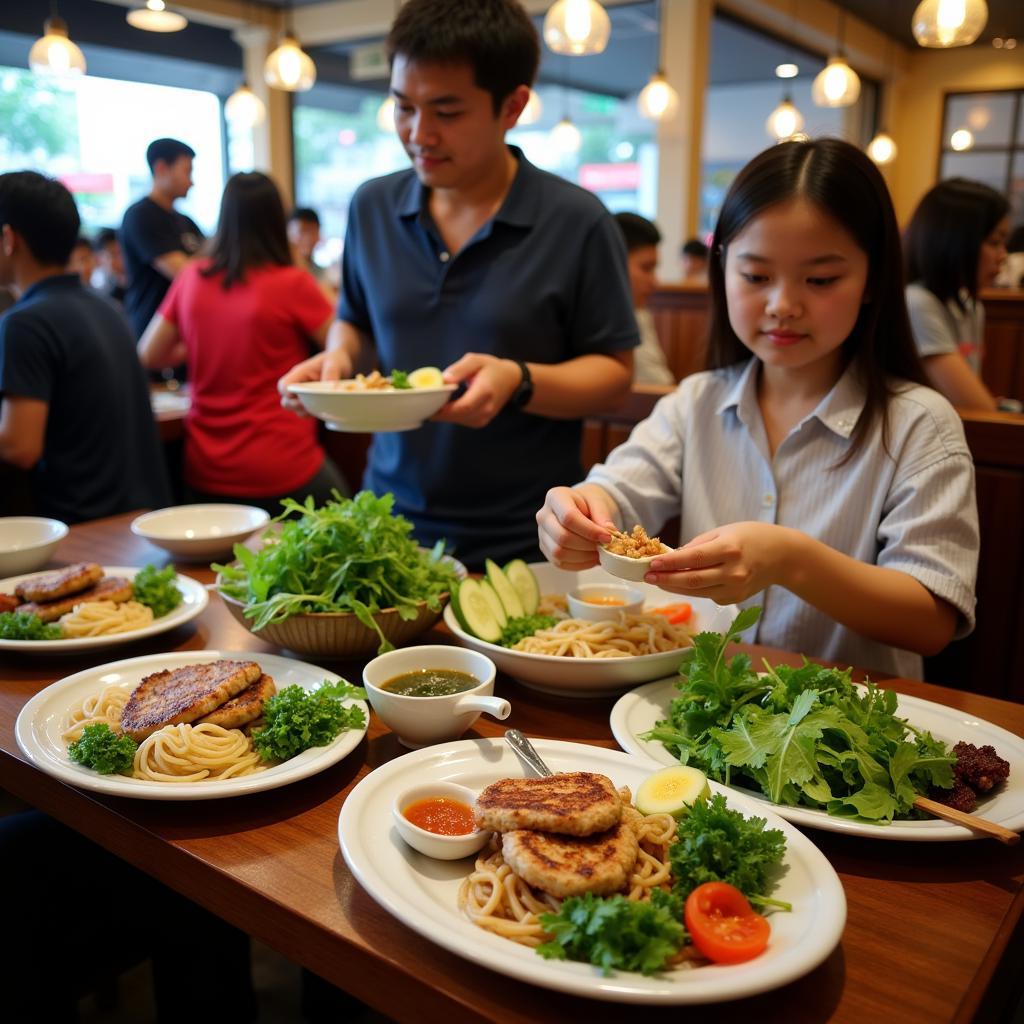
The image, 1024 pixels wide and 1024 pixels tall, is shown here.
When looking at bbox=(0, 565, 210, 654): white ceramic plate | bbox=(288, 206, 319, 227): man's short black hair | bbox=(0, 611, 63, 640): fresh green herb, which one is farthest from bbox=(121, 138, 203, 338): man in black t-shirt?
bbox=(0, 611, 63, 640): fresh green herb

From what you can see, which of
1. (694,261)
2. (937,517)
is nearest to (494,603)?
(937,517)

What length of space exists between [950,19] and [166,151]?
409 centimetres

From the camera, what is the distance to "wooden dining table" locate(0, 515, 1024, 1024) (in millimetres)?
854

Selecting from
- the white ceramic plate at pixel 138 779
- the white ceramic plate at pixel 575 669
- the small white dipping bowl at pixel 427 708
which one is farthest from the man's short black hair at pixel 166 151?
the small white dipping bowl at pixel 427 708

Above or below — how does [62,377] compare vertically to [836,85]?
below

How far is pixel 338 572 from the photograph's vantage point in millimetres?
1562

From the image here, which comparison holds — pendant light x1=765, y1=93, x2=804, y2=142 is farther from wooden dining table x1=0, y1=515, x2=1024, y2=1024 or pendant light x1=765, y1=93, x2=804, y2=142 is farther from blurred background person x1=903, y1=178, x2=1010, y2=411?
wooden dining table x1=0, y1=515, x2=1024, y2=1024

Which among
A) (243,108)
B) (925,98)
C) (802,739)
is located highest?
(925,98)

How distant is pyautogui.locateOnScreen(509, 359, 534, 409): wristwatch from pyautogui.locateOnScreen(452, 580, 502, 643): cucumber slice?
54 centimetres

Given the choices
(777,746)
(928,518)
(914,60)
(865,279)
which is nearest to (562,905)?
(777,746)

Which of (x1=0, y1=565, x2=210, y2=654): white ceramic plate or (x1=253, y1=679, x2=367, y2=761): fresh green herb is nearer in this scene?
(x1=253, y1=679, x2=367, y2=761): fresh green herb

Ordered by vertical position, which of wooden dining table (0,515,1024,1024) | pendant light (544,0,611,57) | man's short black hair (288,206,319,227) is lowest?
wooden dining table (0,515,1024,1024)

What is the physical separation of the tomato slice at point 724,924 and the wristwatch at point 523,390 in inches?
50.2

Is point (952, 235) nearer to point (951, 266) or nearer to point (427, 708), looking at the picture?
point (951, 266)
